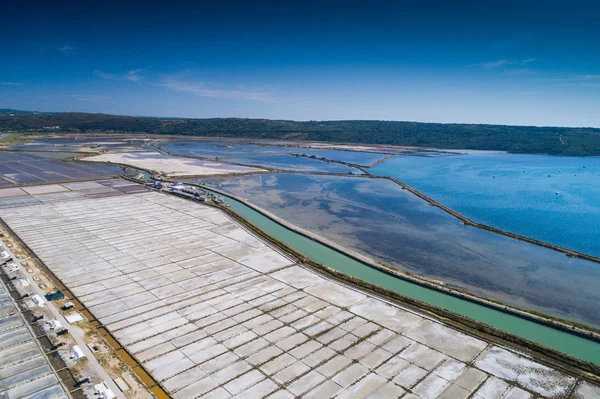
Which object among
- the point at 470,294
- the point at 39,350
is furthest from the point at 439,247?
the point at 39,350

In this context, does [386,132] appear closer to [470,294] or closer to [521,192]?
[521,192]

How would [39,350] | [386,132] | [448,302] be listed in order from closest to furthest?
[39,350] < [448,302] < [386,132]

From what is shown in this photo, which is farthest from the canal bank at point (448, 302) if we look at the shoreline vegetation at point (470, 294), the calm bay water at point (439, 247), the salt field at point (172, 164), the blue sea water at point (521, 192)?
the salt field at point (172, 164)

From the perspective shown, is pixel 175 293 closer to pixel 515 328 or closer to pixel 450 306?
pixel 450 306

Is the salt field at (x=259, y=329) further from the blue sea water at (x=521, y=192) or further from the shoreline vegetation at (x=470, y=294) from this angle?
the blue sea water at (x=521, y=192)

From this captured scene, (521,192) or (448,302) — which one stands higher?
(521,192)

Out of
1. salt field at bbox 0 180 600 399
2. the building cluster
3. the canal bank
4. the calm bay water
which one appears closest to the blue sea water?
the calm bay water

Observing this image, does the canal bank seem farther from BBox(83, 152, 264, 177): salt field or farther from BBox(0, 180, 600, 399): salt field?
BBox(83, 152, 264, 177): salt field
